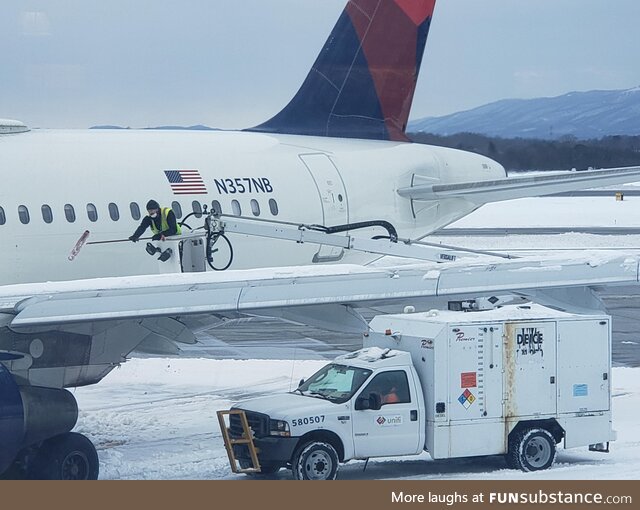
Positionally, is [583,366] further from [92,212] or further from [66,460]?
[92,212]

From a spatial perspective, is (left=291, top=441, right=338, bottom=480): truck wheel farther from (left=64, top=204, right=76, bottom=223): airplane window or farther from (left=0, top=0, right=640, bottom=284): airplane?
(left=64, top=204, right=76, bottom=223): airplane window

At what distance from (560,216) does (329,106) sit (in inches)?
1996

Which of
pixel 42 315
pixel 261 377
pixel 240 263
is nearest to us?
pixel 42 315

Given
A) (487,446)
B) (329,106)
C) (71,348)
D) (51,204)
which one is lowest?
(487,446)

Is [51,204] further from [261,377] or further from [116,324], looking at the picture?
[261,377]

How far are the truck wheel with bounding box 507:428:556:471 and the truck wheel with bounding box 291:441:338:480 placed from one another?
2.63 m

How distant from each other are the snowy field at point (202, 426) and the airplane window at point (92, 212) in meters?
3.68

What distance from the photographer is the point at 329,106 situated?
91.2 ft

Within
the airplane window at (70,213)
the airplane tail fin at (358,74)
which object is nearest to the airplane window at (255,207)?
the airplane tail fin at (358,74)

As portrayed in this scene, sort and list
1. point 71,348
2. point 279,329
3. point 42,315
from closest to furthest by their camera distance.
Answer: point 42,315
point 71,348
point 279,329

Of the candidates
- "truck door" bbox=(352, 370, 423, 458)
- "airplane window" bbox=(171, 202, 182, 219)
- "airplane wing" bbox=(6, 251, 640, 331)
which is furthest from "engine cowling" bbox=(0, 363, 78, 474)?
"airplane window" bbox=(171, 202, 182, 219)

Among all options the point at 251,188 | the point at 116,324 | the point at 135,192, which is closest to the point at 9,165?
the point at 135,192

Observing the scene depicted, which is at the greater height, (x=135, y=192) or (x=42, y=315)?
(x=135, y=192)

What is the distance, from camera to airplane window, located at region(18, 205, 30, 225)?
19.2 metres
